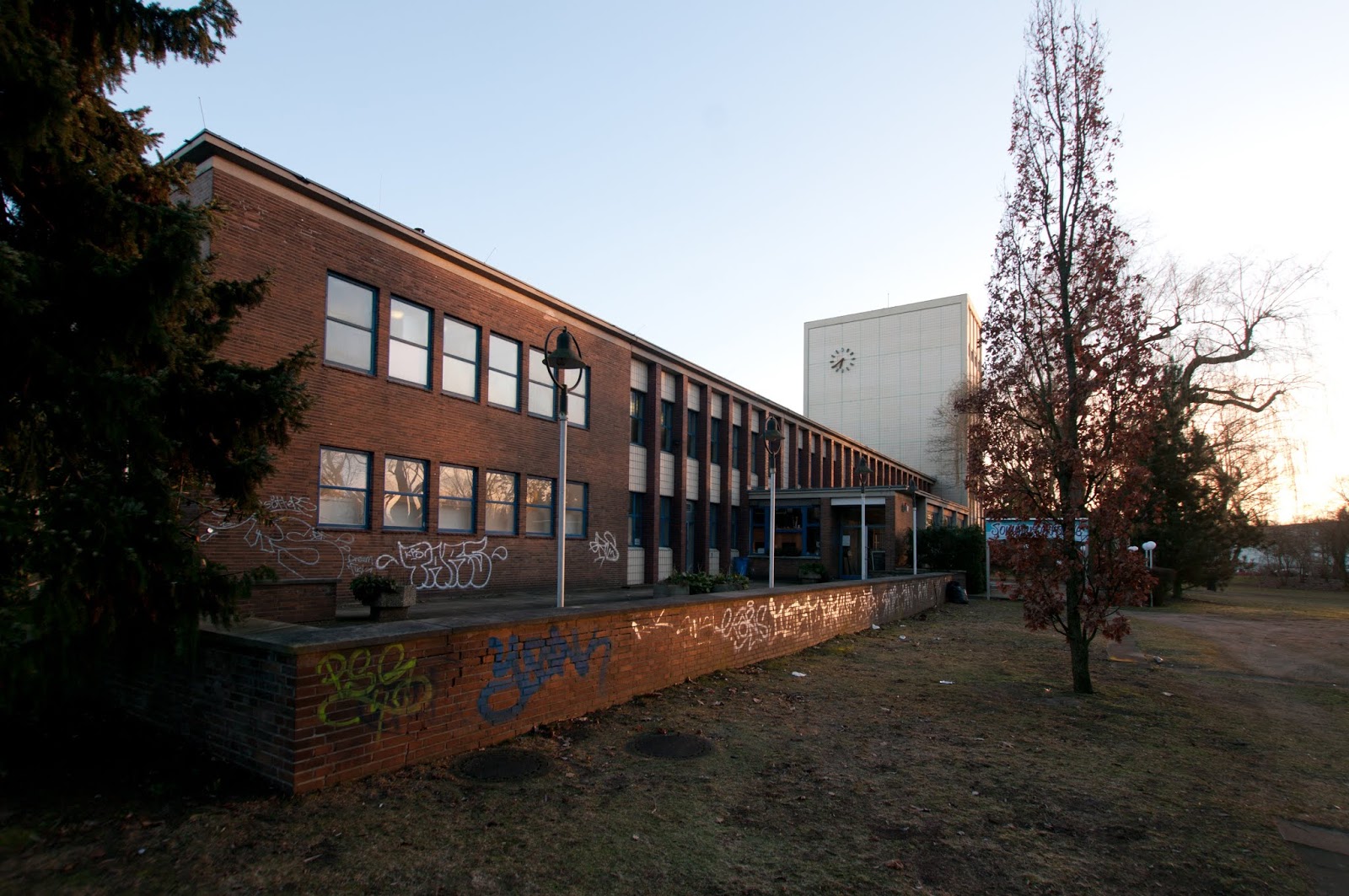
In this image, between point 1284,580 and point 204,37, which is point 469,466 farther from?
point 1284,580

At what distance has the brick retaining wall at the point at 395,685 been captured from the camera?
4.97m

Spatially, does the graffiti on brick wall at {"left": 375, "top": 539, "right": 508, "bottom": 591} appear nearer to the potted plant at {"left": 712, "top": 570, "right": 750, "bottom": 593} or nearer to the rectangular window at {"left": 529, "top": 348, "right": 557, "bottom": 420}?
the rectangular window at {"left": 529, "top": 348, "right": 557, "bottom": 420}

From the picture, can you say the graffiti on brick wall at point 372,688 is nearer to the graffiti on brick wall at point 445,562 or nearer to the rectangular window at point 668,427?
the graffiti on brick wall at point 445,562

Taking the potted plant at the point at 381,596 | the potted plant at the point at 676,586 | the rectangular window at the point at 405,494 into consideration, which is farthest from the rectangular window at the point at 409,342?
the potted plant at the point at 676,586

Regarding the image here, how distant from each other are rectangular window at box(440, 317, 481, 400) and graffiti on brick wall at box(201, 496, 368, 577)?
458 centimetres

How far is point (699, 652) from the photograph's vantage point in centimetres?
955

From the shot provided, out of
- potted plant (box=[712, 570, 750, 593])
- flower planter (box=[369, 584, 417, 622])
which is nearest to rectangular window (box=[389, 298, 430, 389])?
flower planter (box=[369, 584, 417, 622])

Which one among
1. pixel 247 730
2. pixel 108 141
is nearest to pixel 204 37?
Result: pixel 108 141

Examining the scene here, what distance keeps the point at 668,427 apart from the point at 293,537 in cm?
1546

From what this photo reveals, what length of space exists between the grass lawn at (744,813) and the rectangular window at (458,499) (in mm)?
11199

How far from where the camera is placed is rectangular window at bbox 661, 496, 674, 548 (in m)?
27.7

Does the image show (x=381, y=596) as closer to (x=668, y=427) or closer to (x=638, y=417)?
(x=638, y=417)

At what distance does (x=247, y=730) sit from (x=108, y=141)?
16.1 ft

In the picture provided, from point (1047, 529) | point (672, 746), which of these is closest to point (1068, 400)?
point (1047, 529)
